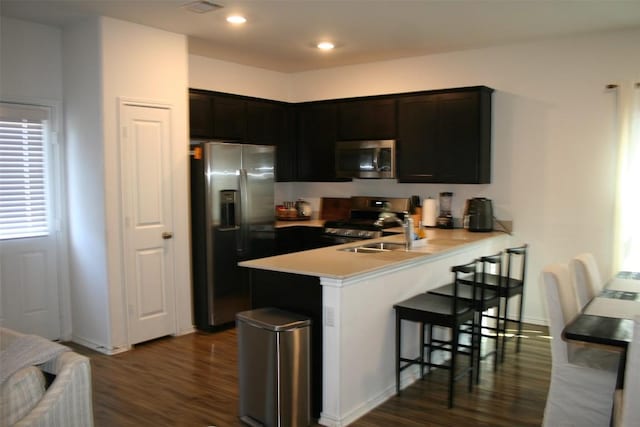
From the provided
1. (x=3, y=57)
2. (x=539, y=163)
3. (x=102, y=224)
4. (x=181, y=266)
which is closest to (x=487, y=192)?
(x=539, y=163)

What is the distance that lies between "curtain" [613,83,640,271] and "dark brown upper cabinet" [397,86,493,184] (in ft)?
3.85

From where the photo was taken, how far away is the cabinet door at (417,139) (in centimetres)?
548

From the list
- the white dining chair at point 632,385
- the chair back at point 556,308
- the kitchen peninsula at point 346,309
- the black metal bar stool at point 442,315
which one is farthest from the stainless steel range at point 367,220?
the white dining chair at point 632,385

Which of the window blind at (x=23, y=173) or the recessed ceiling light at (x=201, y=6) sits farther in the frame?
the window blind at (x=23, y=173)

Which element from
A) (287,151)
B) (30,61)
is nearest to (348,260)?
(287,151)

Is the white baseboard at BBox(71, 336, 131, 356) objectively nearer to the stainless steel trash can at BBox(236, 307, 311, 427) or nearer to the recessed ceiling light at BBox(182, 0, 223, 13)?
the stainless steel trash can at BBox(236, 307, 311, 427)

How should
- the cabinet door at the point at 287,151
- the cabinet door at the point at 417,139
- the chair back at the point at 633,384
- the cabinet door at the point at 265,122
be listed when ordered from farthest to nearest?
the cabinet door at the point at 287,151 → the cabinet door at the point at 265,122 → the cabinet door at the point at 417,139 → the chair back at the point at 633,384

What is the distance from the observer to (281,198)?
6.87 meters

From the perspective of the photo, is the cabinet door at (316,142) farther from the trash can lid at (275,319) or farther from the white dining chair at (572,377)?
the white dining chair at (572,377)

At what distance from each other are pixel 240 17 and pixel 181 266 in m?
2.22

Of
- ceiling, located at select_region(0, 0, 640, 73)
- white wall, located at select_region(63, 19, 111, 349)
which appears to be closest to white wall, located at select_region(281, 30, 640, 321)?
ceiling, located at select_region(0, 0, 640, 73)

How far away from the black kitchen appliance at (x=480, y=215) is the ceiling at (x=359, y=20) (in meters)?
1.54

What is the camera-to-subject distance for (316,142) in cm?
636

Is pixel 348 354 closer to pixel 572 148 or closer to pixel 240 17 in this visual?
pixel 240 17
